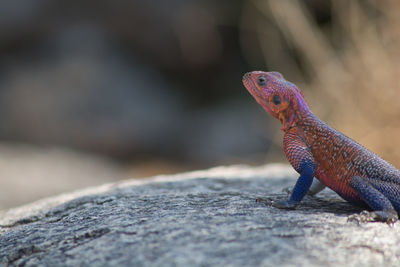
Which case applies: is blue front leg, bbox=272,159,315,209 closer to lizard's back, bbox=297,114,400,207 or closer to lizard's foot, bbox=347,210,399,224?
lizard's back, bbox=297,114,400,207

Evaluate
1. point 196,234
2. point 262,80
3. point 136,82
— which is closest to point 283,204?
point 196,234

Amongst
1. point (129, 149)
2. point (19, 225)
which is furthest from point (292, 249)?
point (129, 149)

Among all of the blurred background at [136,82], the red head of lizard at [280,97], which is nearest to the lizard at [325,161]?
the red head of lizard at [280,97]

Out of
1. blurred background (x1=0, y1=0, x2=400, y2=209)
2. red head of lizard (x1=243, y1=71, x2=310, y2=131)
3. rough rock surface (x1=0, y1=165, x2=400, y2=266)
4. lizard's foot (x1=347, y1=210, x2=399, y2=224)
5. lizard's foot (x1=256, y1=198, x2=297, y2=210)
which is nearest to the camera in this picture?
rough rock surface (x1=0, y1=165, x2=400, y2=266)

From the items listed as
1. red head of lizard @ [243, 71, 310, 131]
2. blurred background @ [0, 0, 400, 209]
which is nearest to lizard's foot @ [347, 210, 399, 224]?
red head of lizard @ [243, 71, 310, 131]

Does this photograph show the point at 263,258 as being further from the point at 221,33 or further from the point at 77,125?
the point at 221,33

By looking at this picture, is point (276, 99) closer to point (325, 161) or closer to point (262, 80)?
point (262, 80)
